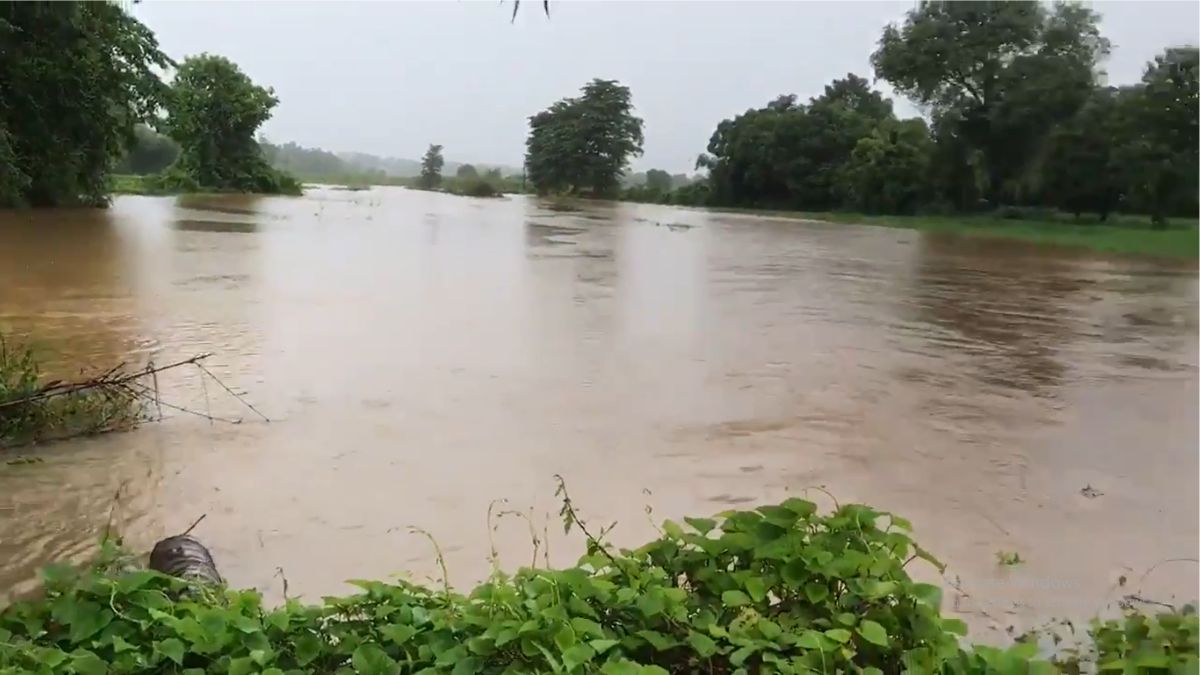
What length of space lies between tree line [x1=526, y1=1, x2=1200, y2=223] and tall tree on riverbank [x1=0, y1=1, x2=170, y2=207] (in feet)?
20.7

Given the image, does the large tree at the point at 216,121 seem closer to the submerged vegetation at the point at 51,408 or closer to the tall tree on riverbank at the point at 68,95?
the tall tree on riverbank at the point at 68,95

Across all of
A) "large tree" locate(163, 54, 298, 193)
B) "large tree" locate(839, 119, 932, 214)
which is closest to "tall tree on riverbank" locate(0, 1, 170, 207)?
"large tree" locate(163, 54, 298, 193)

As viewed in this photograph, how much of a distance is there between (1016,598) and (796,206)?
90.4ft

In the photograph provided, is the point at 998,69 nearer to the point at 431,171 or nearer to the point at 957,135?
the point at 957,135

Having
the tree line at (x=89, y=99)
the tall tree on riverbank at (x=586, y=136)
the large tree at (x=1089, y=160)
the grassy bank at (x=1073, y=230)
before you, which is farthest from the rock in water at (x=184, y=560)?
the large tree at (x=1089, y=160)

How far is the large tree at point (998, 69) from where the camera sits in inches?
856

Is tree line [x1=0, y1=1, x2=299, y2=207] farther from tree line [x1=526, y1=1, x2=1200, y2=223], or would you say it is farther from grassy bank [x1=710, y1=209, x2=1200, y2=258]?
grassy bank [x1=710, y1=209, x2=1200, y2=258]

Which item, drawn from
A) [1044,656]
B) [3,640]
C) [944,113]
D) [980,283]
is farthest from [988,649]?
[944,113]

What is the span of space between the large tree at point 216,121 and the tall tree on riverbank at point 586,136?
547cm

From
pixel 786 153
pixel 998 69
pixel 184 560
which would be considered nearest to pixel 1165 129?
pixel 998 69

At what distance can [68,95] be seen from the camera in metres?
15.3

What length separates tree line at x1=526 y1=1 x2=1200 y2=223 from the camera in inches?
743

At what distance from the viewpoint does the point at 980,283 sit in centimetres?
1202

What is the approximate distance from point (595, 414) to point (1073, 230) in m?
19.5
